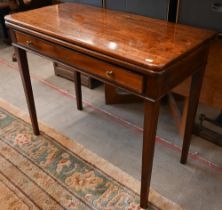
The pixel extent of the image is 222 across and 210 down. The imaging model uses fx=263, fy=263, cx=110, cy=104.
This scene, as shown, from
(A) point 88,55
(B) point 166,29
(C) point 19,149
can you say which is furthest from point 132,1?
(C) point 19,149

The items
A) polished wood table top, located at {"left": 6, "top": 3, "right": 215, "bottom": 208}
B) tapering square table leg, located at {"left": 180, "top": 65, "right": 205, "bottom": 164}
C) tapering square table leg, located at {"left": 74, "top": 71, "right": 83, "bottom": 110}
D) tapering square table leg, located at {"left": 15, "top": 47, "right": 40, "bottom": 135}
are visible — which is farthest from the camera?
tapering square table leg, located at {"left": 74, "top": 71, "right": 83, "bottom": 110}

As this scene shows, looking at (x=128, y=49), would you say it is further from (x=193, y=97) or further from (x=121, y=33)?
(x=193, y=97)

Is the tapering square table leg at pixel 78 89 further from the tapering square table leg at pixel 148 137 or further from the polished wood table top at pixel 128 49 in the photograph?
the tapering square table leg at pixel 148 137

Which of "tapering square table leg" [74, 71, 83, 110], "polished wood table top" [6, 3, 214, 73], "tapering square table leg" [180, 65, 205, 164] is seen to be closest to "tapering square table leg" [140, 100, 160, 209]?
"polished wood table top" [6, 3, 214, 73]

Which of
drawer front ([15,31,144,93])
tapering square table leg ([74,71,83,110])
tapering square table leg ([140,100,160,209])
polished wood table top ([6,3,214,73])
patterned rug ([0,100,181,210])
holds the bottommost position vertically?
patterned rug ([0,100,181,210])

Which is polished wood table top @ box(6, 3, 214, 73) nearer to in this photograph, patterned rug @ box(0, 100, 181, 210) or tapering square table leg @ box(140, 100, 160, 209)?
tapering square table leg @ box(140, 100, 160, 209)

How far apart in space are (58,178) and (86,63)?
675 millimetres

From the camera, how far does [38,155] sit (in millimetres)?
1533

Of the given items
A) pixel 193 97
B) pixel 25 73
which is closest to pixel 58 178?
pixel 25 73

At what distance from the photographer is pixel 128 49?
36.8 inches

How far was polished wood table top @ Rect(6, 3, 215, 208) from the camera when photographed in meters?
0.89

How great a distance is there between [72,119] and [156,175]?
0.72 metres

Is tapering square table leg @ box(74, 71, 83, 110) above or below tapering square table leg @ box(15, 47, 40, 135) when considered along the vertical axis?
below

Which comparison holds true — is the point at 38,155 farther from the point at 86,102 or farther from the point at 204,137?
the point at 204,137
